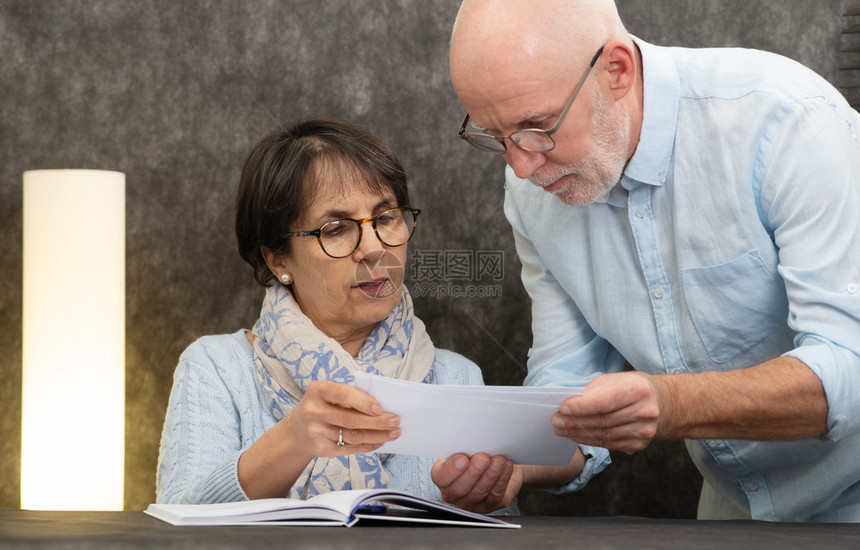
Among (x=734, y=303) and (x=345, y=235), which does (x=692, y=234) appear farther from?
(x=345, y=235)

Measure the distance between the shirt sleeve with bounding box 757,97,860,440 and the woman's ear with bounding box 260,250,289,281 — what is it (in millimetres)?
1057

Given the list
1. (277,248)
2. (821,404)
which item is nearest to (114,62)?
(277,248)

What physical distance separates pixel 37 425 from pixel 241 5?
139 cm

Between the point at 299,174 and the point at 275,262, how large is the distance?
0.23 m

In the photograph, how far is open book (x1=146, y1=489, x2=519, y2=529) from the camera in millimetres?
1080

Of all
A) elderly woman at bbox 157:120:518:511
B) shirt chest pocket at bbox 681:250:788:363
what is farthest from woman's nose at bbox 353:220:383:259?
shirt chest pocket at bbox 681:250:788:363

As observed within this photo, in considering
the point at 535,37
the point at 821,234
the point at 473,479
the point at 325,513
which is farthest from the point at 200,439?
the point at 821,234

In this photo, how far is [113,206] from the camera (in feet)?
7.63

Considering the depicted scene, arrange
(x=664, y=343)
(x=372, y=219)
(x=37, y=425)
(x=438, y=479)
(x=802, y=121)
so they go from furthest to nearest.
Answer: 1. (x=37, y=425)
2. (x=372, y=219)
3. (x=664, y=343)
4. (x=438, y=479)
5. (x=802, y=121)

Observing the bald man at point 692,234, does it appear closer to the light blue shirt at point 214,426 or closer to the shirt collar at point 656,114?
the shirt collar at point 656,114

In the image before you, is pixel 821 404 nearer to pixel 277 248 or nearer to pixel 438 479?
pixel 438 479

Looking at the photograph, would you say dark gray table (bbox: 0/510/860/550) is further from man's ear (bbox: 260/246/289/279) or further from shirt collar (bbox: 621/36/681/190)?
man's ear (bbox: 260/246/289/279)

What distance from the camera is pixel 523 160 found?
151 centimetres

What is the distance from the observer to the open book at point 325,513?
1080mm
